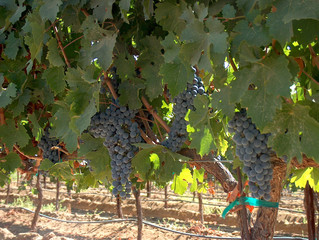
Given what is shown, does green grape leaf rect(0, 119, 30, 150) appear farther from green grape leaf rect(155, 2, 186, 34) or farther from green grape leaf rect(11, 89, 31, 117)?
green grape leaf rect(155, 2, 186, 34)

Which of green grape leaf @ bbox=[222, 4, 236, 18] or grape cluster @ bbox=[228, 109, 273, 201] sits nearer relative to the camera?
green grape leaf @ bbox=[222, 4, 236, 18]

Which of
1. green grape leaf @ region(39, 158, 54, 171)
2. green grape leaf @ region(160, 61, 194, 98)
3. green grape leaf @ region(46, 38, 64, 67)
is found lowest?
green grape leaf @ region(39, 158, 54, 171)

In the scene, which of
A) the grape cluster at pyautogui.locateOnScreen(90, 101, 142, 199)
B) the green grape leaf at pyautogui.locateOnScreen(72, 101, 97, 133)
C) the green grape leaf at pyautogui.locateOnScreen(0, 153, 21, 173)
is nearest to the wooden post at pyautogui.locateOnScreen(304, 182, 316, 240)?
the grape cluster at pyautogui.locateOnScreen(90, 101, 142, 199)

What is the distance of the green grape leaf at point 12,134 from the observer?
8.81 ft

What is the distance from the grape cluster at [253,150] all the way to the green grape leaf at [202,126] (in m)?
0.12

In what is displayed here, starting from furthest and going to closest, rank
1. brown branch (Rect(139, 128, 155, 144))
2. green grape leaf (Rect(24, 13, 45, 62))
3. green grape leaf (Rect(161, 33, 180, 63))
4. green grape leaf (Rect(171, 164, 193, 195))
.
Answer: green grape leaf (Rect(171, 164, 193, 195))
brown branch (Rect(139, 128, 155, 144))
green grape leaf (Rect(24, 13, 45, 62))
green grape leaf (Rect(161, 33, 180, 63))

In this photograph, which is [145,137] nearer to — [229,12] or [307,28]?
[229,12]

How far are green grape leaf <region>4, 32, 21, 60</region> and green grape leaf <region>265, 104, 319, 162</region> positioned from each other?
5.32 ft

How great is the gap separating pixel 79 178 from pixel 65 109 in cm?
169

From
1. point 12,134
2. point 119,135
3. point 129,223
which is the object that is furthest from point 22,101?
point 129,223

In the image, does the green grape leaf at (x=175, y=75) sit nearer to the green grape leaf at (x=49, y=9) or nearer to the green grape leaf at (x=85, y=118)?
the green grape leaf at (x=85, y=118)

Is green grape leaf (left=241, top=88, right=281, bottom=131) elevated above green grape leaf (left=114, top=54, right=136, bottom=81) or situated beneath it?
situated beneath

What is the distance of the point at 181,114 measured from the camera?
1985 millimetres

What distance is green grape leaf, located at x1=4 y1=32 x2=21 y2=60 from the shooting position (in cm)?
217
